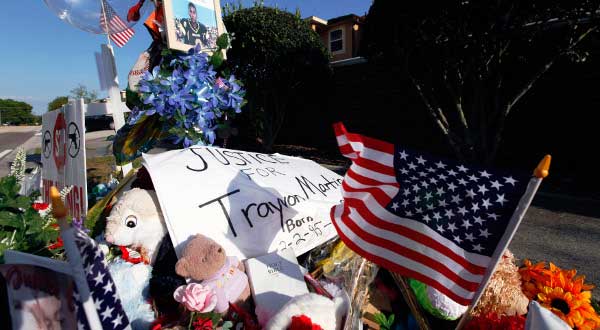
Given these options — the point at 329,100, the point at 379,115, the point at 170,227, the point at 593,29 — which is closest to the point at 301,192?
the point at 170,227

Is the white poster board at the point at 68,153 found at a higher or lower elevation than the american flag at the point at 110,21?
lower

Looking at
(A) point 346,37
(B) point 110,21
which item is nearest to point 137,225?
(B) point 110,21

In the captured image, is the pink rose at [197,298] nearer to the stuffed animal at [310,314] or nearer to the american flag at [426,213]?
the stuffed animal at [310,314]

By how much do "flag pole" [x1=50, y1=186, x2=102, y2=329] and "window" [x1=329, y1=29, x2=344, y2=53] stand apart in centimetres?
1908

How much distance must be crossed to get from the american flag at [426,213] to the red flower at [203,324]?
2.74 feet

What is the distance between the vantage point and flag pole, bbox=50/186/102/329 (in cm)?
89

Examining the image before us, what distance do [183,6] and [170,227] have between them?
196cm

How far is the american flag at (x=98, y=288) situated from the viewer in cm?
102

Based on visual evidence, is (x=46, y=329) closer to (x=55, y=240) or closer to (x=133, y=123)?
(x=55, y=240)

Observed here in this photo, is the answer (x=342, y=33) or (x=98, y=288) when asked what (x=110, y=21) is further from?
(x=342, y=33)

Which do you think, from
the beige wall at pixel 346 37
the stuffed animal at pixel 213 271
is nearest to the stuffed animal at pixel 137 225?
the stuffed animal at pixel 213 271

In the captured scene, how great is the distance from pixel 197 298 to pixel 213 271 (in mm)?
212

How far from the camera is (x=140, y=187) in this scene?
2156mm

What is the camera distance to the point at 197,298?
→ 1429mm
